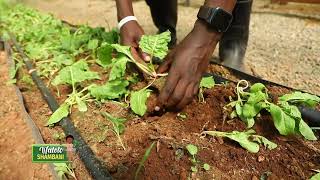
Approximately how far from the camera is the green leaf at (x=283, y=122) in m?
1.30

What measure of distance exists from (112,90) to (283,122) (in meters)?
0.79

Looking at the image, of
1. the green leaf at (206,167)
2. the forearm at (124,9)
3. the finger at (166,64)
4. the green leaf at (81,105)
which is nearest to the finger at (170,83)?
the finger at (166,64)

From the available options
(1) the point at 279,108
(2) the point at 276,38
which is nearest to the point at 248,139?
(1) the point at 279,108

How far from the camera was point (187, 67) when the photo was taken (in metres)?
1.38

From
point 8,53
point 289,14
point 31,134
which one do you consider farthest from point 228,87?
point 289,14

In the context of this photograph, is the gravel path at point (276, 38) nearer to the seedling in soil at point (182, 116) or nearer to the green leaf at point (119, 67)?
the seedling in soil at point (182, 116)

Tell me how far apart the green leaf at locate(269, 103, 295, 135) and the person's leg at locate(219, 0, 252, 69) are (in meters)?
0.97

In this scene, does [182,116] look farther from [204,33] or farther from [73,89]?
[73,89]

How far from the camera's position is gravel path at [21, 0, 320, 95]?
7.30 ft

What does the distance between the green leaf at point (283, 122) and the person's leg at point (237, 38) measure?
0.97 m

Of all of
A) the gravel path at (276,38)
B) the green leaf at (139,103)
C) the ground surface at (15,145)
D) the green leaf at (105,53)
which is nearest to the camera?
the ground surface at (15,145)

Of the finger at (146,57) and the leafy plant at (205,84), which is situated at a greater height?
the finger at (146,57)

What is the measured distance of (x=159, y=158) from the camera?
1282 mm

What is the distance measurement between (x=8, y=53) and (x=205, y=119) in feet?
5.76
